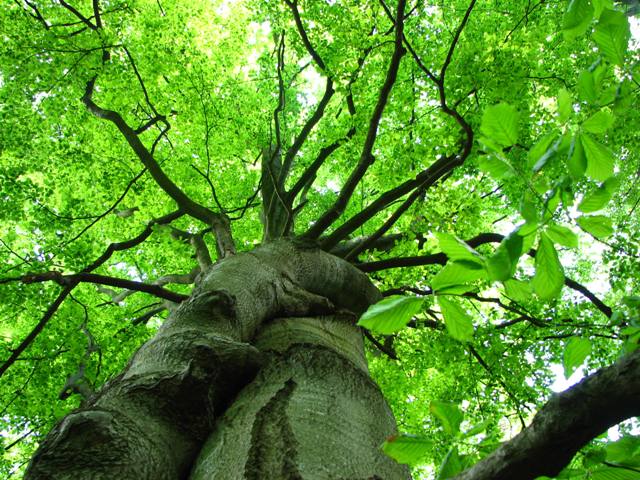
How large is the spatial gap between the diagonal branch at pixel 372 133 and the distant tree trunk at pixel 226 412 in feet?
5.37

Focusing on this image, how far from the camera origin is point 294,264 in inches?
143

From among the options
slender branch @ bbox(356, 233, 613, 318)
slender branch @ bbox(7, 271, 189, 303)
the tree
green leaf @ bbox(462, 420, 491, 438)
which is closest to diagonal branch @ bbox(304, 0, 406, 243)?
the tree

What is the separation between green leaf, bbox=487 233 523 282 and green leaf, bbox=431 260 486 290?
0.12 ft

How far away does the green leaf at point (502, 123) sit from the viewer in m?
0.72

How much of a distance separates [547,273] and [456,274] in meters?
0.17

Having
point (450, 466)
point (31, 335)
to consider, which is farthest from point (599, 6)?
point (31, 335)

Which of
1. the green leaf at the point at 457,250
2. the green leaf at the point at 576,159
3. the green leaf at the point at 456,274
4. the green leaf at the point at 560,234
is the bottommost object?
the green leaf at the point at 456,274

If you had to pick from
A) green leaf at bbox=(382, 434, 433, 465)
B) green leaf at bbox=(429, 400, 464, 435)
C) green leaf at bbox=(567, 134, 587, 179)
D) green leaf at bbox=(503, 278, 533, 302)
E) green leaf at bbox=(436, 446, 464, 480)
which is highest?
green leaf at bbox=(567, 134, 587, 179)

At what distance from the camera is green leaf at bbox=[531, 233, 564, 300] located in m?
0.68

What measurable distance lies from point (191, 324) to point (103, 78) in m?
5.09

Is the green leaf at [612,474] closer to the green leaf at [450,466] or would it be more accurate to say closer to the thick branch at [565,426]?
the thick branch at [565,426]

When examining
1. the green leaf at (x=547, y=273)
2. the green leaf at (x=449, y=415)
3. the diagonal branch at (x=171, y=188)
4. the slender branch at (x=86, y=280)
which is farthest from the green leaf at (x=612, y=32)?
the diagonal branch at (x=171, y=188)

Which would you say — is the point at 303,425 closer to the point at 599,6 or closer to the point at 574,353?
the point at 574,353

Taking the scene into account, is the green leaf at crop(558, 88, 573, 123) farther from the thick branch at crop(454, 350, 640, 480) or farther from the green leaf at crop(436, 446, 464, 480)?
the green leaf at crop(436, 446, 464, 480)
